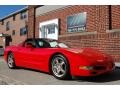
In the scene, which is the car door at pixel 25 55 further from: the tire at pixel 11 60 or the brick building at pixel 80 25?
the brick building at pixel 80 25

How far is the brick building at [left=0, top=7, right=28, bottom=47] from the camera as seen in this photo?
103 ft

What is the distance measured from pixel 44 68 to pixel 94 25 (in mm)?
5834

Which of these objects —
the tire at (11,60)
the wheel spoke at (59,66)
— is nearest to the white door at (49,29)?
the tire at (11,60)

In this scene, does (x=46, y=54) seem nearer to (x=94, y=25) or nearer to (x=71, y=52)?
(x=71, y=52)

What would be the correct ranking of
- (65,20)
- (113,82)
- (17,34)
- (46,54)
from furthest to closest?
1. (17,34)
2. (65,20)
3. (46,54)
4. (113,82)

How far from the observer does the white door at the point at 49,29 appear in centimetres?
1691

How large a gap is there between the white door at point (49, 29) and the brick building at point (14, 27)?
1220 cm

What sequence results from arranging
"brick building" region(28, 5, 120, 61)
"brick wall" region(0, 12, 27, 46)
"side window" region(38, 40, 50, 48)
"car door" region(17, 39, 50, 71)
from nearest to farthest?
"car door" region(17, 39, 50, 71) → "side window" region(38, 40, 50, 48) → "brick building" region(28, 5, 120, 61) → "brick wall" region(0, 12, 27, 46)

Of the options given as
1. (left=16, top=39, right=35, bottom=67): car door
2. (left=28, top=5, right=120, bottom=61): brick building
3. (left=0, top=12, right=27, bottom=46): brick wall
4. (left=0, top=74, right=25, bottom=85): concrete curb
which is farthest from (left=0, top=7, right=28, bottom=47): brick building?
(left=0, top=74, right=25, bottom=85): concrete curb

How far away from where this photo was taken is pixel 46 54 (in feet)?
26.1

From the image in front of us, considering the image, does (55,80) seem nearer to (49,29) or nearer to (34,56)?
(34,56)

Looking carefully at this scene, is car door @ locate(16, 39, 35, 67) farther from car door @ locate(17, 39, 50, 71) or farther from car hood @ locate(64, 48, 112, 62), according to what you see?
car hood @ locate(64, 48, 112, 62)
